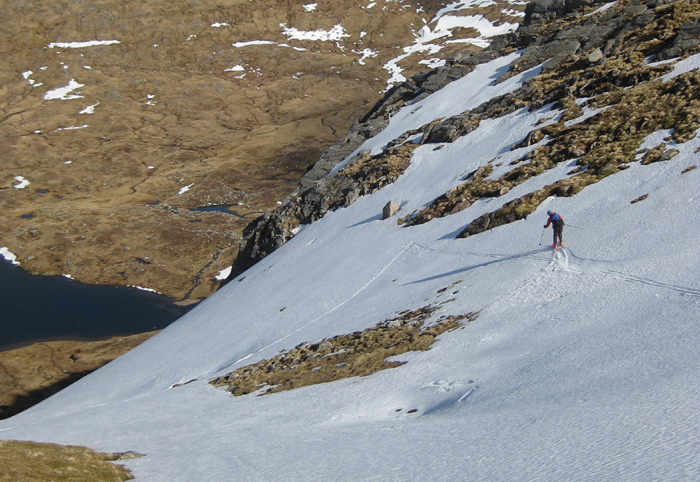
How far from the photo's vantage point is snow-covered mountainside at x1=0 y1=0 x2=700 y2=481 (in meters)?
11.1

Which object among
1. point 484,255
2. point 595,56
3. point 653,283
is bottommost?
point 653,283

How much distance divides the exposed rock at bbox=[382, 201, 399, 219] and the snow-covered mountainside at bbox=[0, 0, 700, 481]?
1.53m

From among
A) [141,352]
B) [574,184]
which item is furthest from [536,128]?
[141,352]

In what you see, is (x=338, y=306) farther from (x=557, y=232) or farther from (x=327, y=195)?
(x=327, y=195)

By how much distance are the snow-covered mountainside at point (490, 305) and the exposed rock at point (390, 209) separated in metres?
1.53

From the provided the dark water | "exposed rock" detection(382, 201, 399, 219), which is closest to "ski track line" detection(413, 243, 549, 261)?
"exposed rock" detection(382, 201, 399, 219)

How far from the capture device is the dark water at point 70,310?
9100 cm

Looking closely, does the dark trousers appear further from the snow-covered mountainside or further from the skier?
the snow-covered mountainside

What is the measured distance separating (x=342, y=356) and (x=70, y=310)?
95265 millimetres

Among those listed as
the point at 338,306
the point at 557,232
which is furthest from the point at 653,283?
the point at 338,306

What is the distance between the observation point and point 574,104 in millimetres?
36688

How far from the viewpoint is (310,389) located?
20.0 meters

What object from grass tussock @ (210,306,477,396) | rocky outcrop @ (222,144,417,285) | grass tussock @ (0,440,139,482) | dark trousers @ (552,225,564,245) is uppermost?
rocky outcrop @ (222,144,417,285)

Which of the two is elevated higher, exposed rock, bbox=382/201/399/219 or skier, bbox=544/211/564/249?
exposed rock, bbox=382/201/399/219
